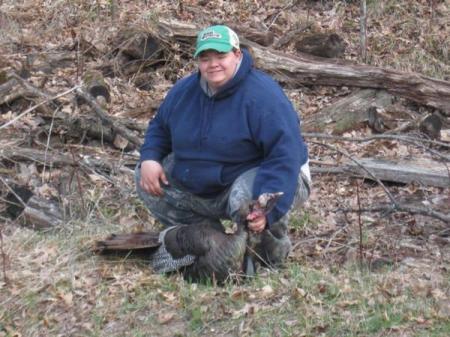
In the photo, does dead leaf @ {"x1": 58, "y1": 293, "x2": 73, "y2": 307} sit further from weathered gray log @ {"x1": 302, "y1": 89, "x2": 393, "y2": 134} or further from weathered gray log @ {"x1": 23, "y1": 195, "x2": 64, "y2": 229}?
weathered gray log @ {"x1": 302, "y1": 89, "x2": 393, "y2": 134}

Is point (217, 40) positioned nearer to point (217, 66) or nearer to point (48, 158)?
point (217, 66)

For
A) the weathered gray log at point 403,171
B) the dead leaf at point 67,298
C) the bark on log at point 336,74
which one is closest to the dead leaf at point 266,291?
the dead leaf at point 67,298

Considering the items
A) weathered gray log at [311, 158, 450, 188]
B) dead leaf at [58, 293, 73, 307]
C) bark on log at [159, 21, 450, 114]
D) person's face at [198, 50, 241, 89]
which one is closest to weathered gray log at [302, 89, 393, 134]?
bark on log at [159, 21, 450, 114]

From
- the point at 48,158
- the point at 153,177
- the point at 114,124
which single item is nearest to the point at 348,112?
the point at 114,124

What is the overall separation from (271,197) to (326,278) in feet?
1.92

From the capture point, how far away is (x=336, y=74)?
9539 mm

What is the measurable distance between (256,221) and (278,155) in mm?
383

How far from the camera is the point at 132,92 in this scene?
973cm

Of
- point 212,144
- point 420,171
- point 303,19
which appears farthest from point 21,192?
point 303,19

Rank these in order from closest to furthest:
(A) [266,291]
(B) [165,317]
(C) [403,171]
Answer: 1. (B) [165,317]
2. (A) [266,291]
3. (C) [403,171]

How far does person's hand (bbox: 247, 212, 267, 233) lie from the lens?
477cm

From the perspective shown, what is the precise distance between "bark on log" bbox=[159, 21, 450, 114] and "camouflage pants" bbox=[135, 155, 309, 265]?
422 cm

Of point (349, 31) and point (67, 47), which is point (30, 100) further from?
point (349, 31)

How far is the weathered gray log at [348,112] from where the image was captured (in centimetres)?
870
